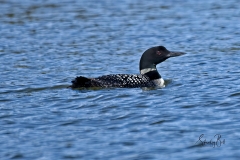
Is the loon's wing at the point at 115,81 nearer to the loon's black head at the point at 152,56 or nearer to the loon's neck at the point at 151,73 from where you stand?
the loon's neck at the point at 151,73

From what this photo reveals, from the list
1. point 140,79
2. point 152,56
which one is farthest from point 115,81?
point 152,56

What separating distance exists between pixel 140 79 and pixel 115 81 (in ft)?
1.82

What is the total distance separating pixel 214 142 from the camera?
734cm

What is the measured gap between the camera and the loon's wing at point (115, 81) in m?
10.5

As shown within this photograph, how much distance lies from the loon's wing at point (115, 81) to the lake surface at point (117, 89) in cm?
14

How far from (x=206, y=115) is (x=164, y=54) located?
3316mm

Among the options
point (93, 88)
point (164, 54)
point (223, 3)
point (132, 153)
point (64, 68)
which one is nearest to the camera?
point (132, 153)

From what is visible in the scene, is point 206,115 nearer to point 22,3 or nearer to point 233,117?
point 233,117

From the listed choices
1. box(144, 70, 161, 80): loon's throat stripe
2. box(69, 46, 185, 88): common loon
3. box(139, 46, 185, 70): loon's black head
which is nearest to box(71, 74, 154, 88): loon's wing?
box(69, 46, 185, 88): common loon

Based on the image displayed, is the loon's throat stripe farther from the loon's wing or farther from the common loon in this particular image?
the loon's wing

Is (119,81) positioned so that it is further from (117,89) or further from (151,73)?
(151,73)

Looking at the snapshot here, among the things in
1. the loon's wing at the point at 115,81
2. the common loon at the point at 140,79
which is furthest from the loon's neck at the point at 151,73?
the loon's wing at the point at 115,81

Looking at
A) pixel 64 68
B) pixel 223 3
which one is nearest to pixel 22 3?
pixel 223 3

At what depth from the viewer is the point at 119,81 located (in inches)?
423
